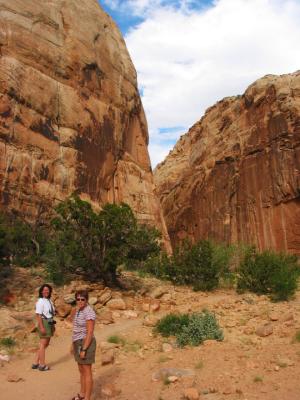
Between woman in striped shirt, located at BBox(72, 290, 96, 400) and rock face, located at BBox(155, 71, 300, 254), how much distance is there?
24.8 m

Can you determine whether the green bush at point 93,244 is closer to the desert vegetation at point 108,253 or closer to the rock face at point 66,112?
the desert vegetation at point 108,253

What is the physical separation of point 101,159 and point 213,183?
1227 cm

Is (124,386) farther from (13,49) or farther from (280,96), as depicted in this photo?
(280,96)

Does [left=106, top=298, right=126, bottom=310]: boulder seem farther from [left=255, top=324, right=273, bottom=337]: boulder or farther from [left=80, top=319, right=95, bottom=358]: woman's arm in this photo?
[left=80, top=319, right=95, bottom=358]: woman's arm

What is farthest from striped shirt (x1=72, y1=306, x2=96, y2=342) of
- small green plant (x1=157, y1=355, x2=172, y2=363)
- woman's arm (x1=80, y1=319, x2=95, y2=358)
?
small green plant (x1=157, y1=355, x2=172, y2=363)

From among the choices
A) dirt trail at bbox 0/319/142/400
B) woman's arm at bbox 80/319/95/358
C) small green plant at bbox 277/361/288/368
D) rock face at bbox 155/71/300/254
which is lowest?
dirt trail at bbox 0/319/142/400

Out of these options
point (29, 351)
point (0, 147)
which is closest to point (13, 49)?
point (0, 147)

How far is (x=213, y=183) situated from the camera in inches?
1369

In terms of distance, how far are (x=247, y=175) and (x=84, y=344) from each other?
2845 centimetres

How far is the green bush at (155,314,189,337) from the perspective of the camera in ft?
29.9

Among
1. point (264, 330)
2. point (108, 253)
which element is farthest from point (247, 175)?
point (264, 330)

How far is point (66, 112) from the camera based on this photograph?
2419 centimetres

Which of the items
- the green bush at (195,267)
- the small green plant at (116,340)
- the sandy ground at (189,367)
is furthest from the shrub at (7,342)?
the green bush at (195,267)

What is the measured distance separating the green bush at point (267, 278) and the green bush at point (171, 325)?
4611 millimetres
